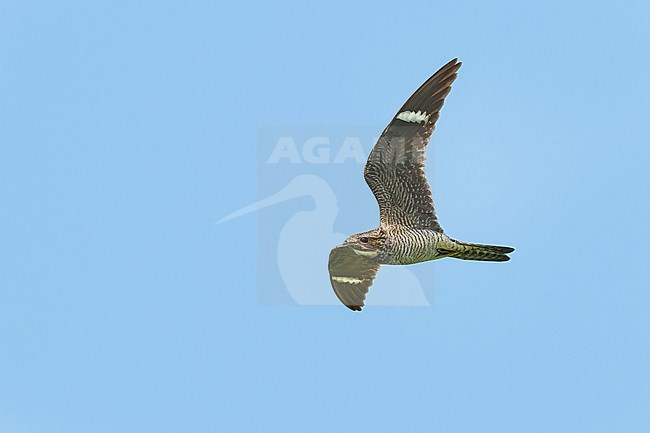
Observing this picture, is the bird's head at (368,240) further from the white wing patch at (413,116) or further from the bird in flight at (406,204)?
the white wing patch at (413,116)

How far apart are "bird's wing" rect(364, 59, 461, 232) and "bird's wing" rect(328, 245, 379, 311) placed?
0.85 meters

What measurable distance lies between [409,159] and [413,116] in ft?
1.96

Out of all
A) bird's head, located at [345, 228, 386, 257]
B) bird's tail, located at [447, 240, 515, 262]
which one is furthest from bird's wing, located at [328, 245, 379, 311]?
bird's tail, located at [447, 240, 515, 262]

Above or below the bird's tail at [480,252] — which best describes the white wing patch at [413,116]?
above

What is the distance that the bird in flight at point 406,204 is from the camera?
44.6 ft

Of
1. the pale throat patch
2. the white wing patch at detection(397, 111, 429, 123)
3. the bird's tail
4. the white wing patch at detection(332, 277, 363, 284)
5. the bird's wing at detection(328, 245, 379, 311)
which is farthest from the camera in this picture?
the white wing patch at detection(332, 277, 363, 284)

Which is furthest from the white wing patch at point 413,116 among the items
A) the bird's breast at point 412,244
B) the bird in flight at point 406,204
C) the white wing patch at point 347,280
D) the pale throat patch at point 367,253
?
the white wing patch at point 347,280

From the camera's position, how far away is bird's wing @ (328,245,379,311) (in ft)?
48.1

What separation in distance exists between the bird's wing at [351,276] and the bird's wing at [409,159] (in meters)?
0.85

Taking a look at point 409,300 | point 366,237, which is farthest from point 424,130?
point 409,300

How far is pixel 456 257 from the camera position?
14.5 meters

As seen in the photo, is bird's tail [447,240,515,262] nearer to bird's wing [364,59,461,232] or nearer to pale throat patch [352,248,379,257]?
bird's wing [364,59,461,232]

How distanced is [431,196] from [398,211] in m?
0.51

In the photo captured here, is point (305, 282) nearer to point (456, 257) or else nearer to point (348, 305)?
point (348, 305)
